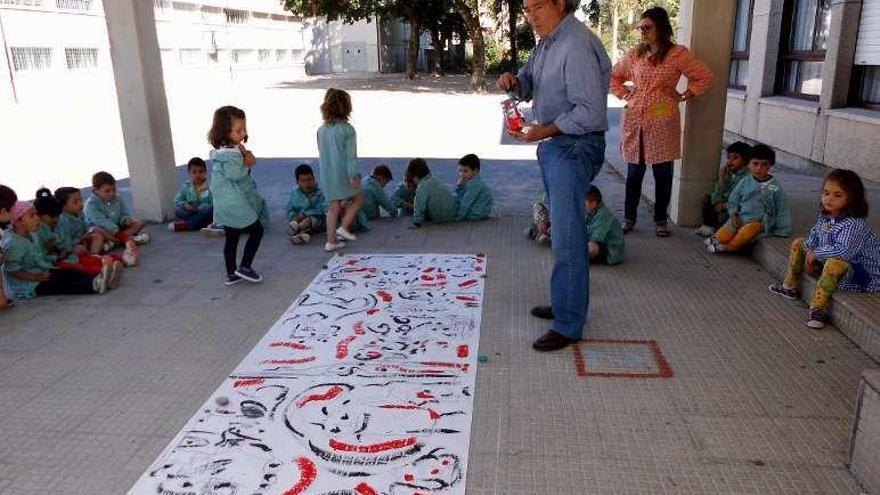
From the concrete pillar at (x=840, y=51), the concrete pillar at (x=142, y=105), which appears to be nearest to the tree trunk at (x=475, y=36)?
the concrete pillar at (x=840, y=51)

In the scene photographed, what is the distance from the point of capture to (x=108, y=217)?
5520 millimetres

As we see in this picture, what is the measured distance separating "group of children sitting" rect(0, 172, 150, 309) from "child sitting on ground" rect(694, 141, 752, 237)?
15.2 ft

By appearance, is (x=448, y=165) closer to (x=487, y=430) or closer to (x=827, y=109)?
(x=827, y=109)

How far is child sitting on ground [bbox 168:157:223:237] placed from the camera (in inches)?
237

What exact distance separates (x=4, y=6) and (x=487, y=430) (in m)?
21.9

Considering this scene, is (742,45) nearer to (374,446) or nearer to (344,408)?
(344,408)

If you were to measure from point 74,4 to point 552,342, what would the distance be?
24911 mm

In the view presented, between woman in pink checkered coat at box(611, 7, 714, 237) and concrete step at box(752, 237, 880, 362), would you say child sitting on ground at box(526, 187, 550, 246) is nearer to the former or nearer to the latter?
woman in pink checkered coat at box(611, 7, 714, 237)

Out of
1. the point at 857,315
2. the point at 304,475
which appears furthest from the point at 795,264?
the point at 304,475

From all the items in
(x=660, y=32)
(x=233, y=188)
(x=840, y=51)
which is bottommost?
(x=233, y=188)

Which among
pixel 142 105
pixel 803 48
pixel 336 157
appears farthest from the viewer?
pixel 803 48

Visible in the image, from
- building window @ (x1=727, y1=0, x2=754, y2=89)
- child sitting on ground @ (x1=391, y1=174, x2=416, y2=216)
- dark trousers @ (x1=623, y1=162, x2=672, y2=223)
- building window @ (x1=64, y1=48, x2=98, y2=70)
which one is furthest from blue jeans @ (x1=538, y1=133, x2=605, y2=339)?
building window @ (x1=64, y1=48, x2=98, y2=70)

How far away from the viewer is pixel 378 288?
14.5ft

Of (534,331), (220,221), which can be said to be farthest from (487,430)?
(220,221)
